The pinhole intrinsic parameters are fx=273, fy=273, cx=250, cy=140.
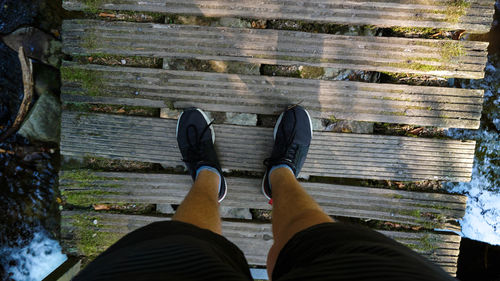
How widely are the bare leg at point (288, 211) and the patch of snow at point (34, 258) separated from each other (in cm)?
246

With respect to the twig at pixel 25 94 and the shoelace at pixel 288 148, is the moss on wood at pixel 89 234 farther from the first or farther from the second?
the shoelace at pixel 288 148

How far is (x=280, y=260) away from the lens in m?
1.42

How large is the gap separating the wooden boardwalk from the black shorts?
1204 millimetres

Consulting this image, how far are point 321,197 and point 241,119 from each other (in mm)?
1045

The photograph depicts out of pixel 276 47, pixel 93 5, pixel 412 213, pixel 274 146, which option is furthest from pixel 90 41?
pixel 412 213

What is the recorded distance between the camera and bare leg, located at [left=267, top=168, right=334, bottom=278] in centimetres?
166

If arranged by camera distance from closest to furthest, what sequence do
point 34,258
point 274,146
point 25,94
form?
point 274,146 → point 25,94 → point 34,258

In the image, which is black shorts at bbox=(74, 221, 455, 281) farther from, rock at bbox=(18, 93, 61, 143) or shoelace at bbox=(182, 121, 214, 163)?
rock at bbox=(18, 93, 61, 143)

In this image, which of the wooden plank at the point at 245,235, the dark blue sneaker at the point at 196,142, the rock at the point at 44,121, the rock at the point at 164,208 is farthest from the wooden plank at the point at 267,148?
the wooden plank at the point at 245,235

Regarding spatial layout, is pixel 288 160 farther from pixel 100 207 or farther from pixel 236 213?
pixel 100 207

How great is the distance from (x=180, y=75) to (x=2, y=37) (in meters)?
1.93

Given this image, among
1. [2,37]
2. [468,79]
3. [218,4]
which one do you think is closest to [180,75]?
[218,4]

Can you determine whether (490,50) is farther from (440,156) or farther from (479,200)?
(479,200)

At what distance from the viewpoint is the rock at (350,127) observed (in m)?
2.52
